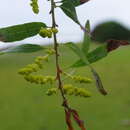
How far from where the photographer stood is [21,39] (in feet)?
2.84

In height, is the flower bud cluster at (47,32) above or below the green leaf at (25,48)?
above

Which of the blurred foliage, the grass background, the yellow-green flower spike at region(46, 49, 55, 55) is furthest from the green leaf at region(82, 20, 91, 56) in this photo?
the blurred foliage

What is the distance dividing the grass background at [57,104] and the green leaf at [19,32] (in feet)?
17.6

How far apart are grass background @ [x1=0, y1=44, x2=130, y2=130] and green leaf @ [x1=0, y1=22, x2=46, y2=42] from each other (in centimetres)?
537

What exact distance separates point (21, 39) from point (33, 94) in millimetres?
7734

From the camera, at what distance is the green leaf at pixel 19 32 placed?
0.85m

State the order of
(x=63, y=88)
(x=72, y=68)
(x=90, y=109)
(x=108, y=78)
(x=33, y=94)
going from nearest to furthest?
(x=63, y=88) → (x=72, y=68) → (x=90, y=109) → (x=33, y=94) → (x=108, y=78)

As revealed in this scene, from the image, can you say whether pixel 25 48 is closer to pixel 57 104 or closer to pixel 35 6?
pixel 35 6

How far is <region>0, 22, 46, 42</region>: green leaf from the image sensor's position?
0.85m

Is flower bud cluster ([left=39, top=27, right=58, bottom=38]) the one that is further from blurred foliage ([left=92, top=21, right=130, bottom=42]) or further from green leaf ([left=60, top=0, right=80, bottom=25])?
blurred foliage ([left=92, top=21, right=130, bottom=42])

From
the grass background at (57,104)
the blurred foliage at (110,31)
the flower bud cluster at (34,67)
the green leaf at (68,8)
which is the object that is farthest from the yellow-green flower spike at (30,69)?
the blurred foliage at (110,31)

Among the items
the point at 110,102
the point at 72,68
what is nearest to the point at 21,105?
the point at 110,102

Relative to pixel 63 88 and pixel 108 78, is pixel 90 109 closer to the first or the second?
pixel 108 78

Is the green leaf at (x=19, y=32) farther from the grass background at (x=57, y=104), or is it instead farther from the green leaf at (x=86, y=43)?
the grass background at (x=57, y=104)
